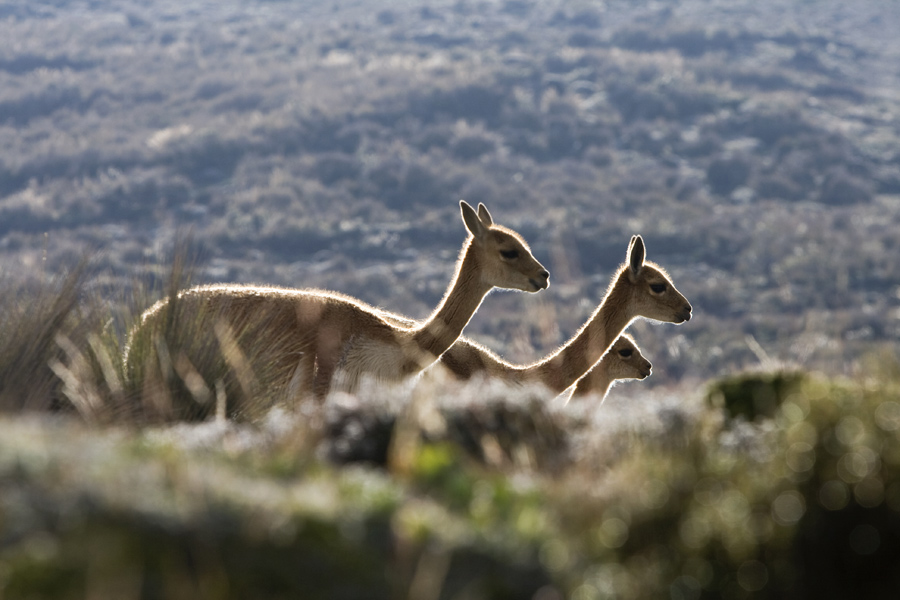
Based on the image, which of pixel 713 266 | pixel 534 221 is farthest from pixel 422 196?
pixel 713 266

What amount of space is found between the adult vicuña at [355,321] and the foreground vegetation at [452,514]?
3756mm

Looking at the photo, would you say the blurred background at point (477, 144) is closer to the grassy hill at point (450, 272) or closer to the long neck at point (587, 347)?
the grassy hill at point (450, 272)

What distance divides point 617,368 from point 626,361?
0.41 feet

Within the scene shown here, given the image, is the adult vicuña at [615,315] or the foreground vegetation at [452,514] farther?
the adult vicuña at [615,315]

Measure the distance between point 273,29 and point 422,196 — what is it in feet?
225

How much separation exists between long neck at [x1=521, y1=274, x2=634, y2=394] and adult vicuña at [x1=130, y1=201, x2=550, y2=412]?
2.16 ft

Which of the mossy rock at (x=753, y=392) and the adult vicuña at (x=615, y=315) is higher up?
the mossy rock at (x=753, y=392)

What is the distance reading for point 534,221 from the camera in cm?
8681

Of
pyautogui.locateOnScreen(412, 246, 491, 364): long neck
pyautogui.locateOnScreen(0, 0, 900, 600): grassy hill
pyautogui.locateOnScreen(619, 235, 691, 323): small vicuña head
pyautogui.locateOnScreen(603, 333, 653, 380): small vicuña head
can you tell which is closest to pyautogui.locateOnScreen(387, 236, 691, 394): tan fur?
pyautogui.locateOnScreen(619, 235, 691, 323): small vicuña head

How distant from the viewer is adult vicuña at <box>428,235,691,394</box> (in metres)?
9.38

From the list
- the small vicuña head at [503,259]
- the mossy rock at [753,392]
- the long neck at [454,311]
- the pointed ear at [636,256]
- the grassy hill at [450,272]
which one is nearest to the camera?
the grassy hill at [450,272]

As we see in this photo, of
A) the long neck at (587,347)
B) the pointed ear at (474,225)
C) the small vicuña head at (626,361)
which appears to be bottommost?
the small vicuña head at (626,361)

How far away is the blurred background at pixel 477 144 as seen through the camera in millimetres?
72188

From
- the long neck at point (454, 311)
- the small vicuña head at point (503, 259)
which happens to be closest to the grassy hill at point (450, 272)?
the small vicuña head at point (503, 259)
